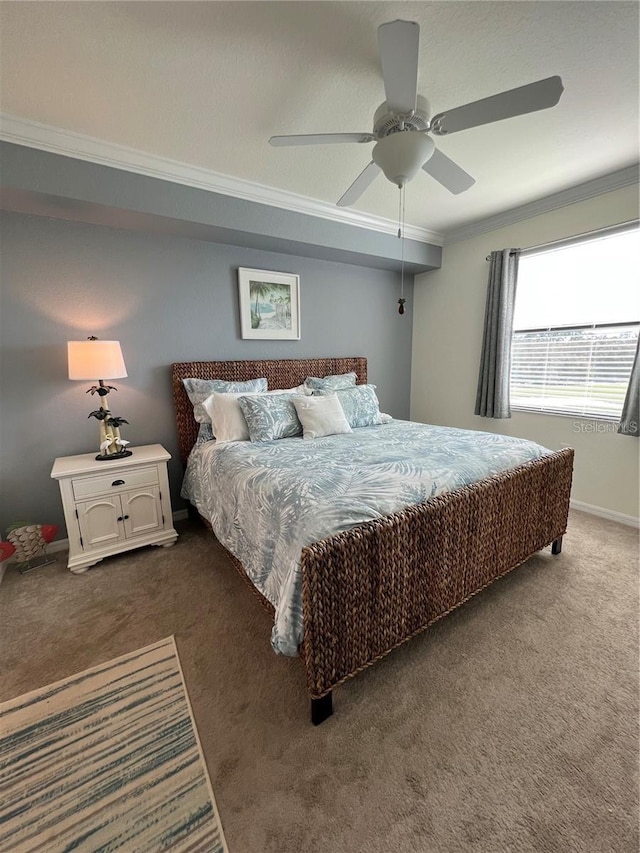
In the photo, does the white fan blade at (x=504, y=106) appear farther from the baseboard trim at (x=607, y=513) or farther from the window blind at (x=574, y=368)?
the baseboard trim at (x=607, y=513)

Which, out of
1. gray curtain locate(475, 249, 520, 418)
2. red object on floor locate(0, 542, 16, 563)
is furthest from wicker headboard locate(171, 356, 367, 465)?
gray curtain locate(475, 249, 520, 418)

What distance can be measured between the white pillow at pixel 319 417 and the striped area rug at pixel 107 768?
64.9 inches

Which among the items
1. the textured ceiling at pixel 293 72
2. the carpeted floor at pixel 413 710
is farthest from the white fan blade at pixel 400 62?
the carpeted floor at pixel 413 710

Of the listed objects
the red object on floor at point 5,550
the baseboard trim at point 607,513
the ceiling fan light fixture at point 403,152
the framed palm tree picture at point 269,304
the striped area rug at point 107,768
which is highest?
the ceiling fan light fixture at point 403,152

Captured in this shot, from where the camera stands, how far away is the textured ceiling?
134cm

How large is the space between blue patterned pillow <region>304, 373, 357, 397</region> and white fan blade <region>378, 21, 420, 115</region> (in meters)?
2.04

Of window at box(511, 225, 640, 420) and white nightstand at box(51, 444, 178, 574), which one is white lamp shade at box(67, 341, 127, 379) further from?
window at box(511, 225, 640, 420)

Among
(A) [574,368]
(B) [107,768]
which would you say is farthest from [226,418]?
(A) [574,368]

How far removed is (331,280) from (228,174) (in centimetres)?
141

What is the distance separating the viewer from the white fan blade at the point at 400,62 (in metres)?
1.09

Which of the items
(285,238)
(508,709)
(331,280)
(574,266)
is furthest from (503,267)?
(508,709)

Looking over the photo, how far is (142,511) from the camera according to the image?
2486 millimetres

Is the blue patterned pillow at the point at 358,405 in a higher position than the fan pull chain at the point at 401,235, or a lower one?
lower

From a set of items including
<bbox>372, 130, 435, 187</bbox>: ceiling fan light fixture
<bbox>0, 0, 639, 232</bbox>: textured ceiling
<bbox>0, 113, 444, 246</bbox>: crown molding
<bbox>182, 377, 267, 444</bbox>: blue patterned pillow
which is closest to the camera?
<bbox>0, 0, 639, 232</bbox>: textured ceiling
